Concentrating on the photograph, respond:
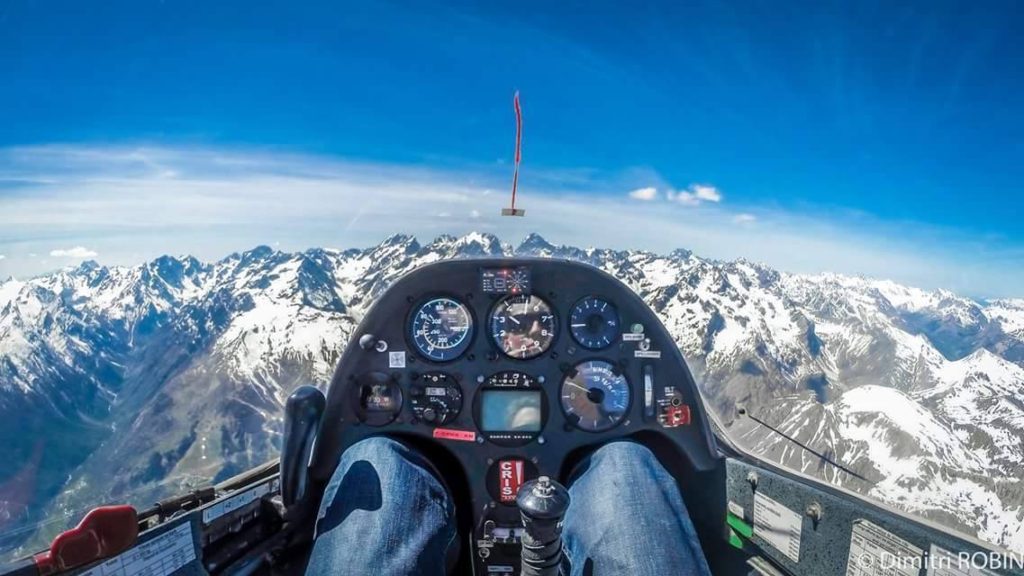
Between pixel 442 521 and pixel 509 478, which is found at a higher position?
pixel 442 521

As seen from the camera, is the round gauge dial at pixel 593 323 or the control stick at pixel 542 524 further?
the round gauge dial at pixel 593 323

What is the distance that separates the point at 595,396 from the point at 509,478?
935 millimetres

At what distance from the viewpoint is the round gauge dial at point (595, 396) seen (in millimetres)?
4426

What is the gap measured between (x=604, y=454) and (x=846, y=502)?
4.29 feet

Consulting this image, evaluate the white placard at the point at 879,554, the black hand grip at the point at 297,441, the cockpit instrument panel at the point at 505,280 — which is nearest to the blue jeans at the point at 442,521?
the black hand grip at the point at 297,441

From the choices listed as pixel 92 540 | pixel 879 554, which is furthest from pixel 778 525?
pixel 92 540

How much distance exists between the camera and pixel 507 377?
4.51m

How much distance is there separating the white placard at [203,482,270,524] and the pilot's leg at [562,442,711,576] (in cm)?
176

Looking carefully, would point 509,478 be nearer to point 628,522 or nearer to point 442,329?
point 442,329

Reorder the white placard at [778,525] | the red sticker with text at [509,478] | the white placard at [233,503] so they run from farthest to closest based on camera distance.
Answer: the red sticker with text at [509,478] → the white placard at [778,525] → the white placard at [233,503]

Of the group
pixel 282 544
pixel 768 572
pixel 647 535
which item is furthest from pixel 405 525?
pixel 768 572

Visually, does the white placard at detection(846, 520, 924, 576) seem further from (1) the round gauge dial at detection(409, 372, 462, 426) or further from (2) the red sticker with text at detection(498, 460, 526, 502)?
(1) the round gauge dial at detection(409, 372, 462, 426)

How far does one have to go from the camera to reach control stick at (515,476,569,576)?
7.13 ft

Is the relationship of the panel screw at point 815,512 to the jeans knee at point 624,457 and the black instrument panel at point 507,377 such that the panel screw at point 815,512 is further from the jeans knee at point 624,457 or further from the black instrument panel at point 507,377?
the black instrument panel at point 507,377
